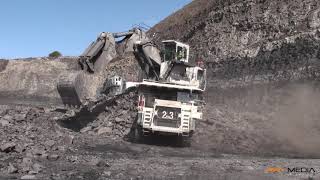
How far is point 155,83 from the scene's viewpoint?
20.6 metres

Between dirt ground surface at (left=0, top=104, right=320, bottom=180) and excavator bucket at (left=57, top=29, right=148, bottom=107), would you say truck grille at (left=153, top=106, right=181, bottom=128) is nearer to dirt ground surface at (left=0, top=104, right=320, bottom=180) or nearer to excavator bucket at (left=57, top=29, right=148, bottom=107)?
dirt ground surface at (left=0, top=104, right=320, bottom=180)

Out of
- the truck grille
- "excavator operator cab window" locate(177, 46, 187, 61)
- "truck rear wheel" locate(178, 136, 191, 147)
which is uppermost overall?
"excavator operator cab window" locate(177, 46, 187, 61)

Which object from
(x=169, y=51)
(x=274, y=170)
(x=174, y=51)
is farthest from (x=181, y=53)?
(x=274, y=170)

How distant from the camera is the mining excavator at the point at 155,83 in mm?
20062

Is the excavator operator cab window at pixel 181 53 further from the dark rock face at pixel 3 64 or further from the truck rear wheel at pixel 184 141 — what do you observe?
the dark rock face at pixel 3 64

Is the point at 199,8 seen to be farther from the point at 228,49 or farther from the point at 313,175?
the point at 313,175

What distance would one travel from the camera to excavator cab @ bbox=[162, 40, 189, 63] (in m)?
22.2

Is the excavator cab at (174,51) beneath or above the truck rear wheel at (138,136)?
above

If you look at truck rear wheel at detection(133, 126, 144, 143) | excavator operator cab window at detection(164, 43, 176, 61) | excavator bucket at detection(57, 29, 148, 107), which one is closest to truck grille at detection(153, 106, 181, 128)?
truck rear wheel at detection(133, 126, 144, 143)

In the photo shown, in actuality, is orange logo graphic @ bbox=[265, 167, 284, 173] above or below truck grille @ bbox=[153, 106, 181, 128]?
below

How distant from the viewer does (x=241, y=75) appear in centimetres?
4006

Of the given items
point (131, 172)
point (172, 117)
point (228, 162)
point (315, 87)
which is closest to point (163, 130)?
point (172, 117)

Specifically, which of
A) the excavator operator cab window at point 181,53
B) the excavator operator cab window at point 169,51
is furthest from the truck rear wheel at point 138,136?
the excavator operator cab window at point 181,53

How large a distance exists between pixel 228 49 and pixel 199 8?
17.2 m
